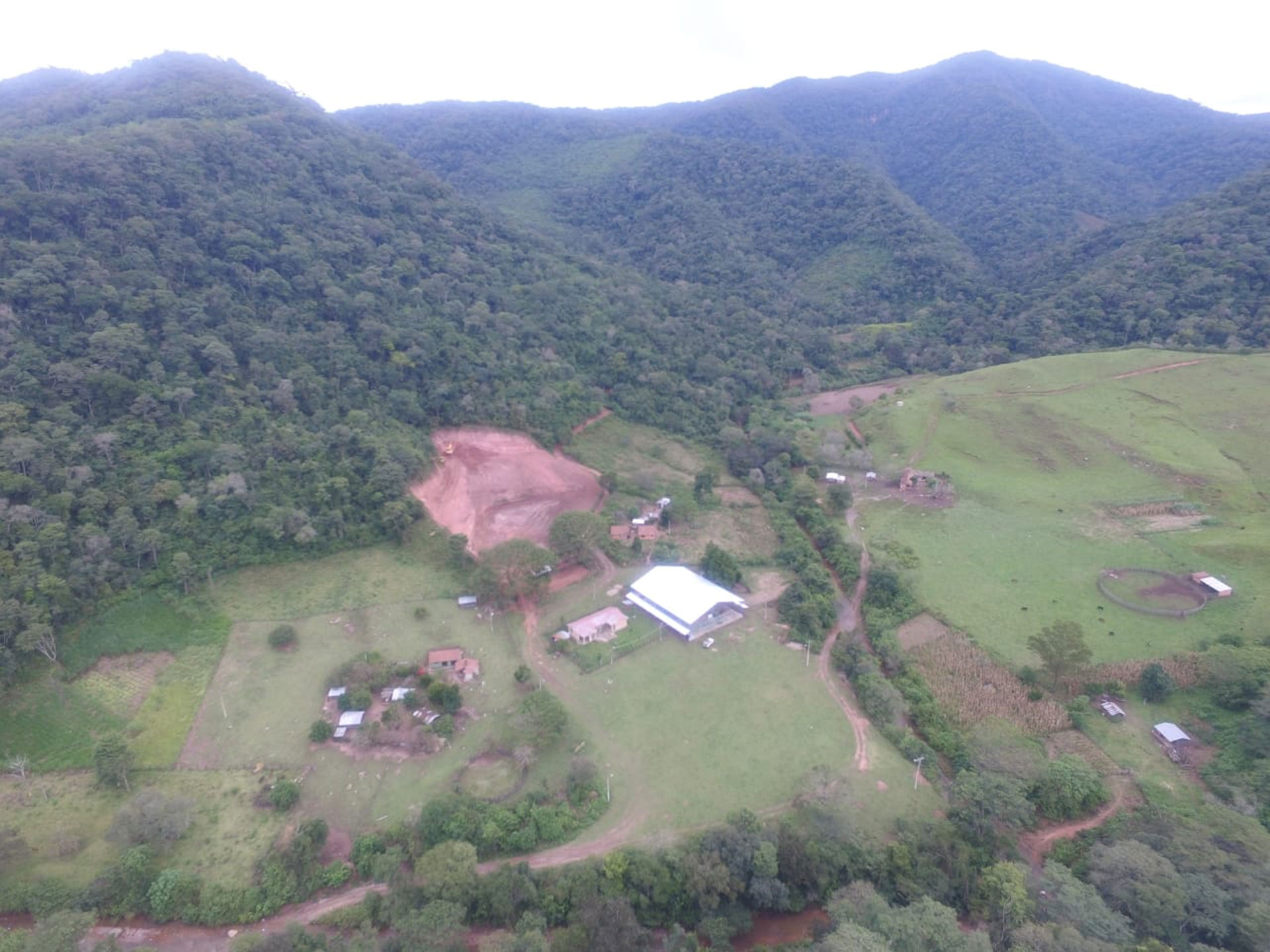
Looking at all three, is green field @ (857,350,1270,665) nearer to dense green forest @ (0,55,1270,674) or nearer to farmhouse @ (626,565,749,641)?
dense green forest @ (0,55,1270,674)

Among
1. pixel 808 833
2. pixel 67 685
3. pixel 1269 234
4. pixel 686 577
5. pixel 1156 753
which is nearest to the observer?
pixel 808 833

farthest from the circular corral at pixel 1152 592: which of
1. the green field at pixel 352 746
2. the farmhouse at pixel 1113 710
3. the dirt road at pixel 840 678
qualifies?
the green field at pixel 352 746

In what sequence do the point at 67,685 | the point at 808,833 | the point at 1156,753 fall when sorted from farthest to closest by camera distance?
the point at 67,685, the point at 1156,753, the point at 808,833

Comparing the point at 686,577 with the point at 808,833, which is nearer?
the point at 808,833

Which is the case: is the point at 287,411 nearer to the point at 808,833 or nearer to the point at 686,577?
the point at 686,577

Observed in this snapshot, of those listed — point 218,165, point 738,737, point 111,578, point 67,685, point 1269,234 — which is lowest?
point 738,737

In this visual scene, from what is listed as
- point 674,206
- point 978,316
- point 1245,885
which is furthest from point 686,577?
point 674,206

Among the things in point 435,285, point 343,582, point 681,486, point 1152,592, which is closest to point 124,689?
point 343,582
